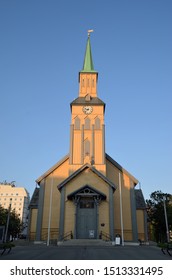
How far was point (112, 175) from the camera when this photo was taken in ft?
121

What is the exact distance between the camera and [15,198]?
133 metres

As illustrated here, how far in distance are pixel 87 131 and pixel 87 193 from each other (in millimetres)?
10572

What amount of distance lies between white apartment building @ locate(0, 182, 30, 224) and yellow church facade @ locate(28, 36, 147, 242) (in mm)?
99228

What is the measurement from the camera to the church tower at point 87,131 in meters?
35.8

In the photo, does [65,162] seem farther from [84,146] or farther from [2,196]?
[2,196]

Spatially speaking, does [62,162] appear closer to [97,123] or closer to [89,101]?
[97,123]

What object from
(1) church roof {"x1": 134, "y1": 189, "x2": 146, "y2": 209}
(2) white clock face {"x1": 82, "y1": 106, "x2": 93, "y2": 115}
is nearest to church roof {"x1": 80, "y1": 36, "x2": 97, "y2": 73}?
(2) white clock face {"x1": 82, "y1": 106, "x2": 93, "y2": 115}

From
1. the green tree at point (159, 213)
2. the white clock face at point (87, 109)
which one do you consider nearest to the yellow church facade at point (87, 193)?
the white clock face at point (87, 109)

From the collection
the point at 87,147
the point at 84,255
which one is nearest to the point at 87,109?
the point at 87,147

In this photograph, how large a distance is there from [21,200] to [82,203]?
111 m

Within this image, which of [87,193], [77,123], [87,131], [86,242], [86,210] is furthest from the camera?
[77,123]

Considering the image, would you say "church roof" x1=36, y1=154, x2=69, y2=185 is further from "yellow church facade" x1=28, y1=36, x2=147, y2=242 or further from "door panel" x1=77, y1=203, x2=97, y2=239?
"door panel" x1=77, y1=203, x2=97, y2=239

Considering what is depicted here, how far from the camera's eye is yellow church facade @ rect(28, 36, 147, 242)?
30.4 m
